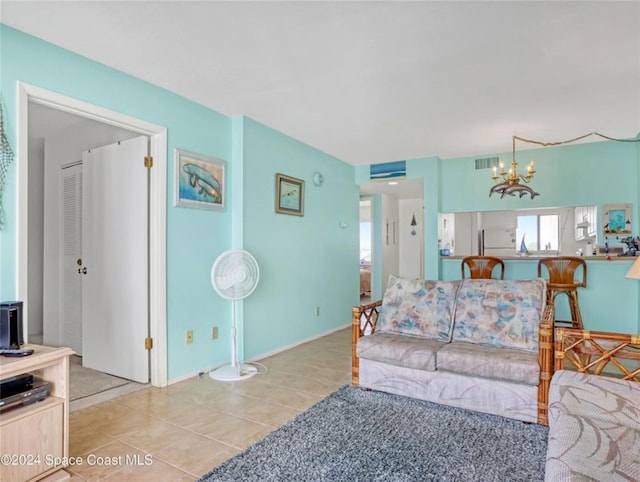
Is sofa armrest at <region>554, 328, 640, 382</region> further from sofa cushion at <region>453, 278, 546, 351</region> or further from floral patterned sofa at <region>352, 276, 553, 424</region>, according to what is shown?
sofa cushion at <region>453, 278, 546, 351</region>

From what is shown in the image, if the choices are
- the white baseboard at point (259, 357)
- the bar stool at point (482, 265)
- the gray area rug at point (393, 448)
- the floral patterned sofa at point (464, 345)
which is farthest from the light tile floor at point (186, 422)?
the bar stool at point (482, 265)

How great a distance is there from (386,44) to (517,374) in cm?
222

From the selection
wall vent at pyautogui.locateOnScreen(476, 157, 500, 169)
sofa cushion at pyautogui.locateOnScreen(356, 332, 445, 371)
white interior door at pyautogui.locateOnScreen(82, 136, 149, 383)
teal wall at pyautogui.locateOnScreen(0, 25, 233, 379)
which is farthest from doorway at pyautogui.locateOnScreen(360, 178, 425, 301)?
white interior door at pyautogui.locateOnScreen(82, 136, 149, 383)

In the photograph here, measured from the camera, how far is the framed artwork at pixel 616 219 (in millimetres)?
4449

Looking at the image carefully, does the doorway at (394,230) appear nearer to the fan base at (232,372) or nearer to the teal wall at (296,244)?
the teal wall at (296,244)

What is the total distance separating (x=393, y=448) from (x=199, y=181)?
2.59m

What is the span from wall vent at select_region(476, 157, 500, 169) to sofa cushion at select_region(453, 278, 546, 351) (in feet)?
8.77

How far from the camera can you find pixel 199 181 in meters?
3.40

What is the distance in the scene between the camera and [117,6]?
79.4 inches

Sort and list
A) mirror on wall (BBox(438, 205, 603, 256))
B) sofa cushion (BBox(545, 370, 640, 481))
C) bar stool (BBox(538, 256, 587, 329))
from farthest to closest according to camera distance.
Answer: mirror on wall (BBox(438, 205, 603, 256)) → bar stool (BBox(538, 256, 587, 329)) → sofa cushion (BBox(545, 370, 640, 481))

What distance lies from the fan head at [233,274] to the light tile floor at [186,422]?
763mm

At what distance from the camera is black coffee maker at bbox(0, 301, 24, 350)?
6.07 feet

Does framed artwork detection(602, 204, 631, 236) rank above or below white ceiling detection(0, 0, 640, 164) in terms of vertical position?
below

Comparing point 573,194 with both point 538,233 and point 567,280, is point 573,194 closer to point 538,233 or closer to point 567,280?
point 538,233
